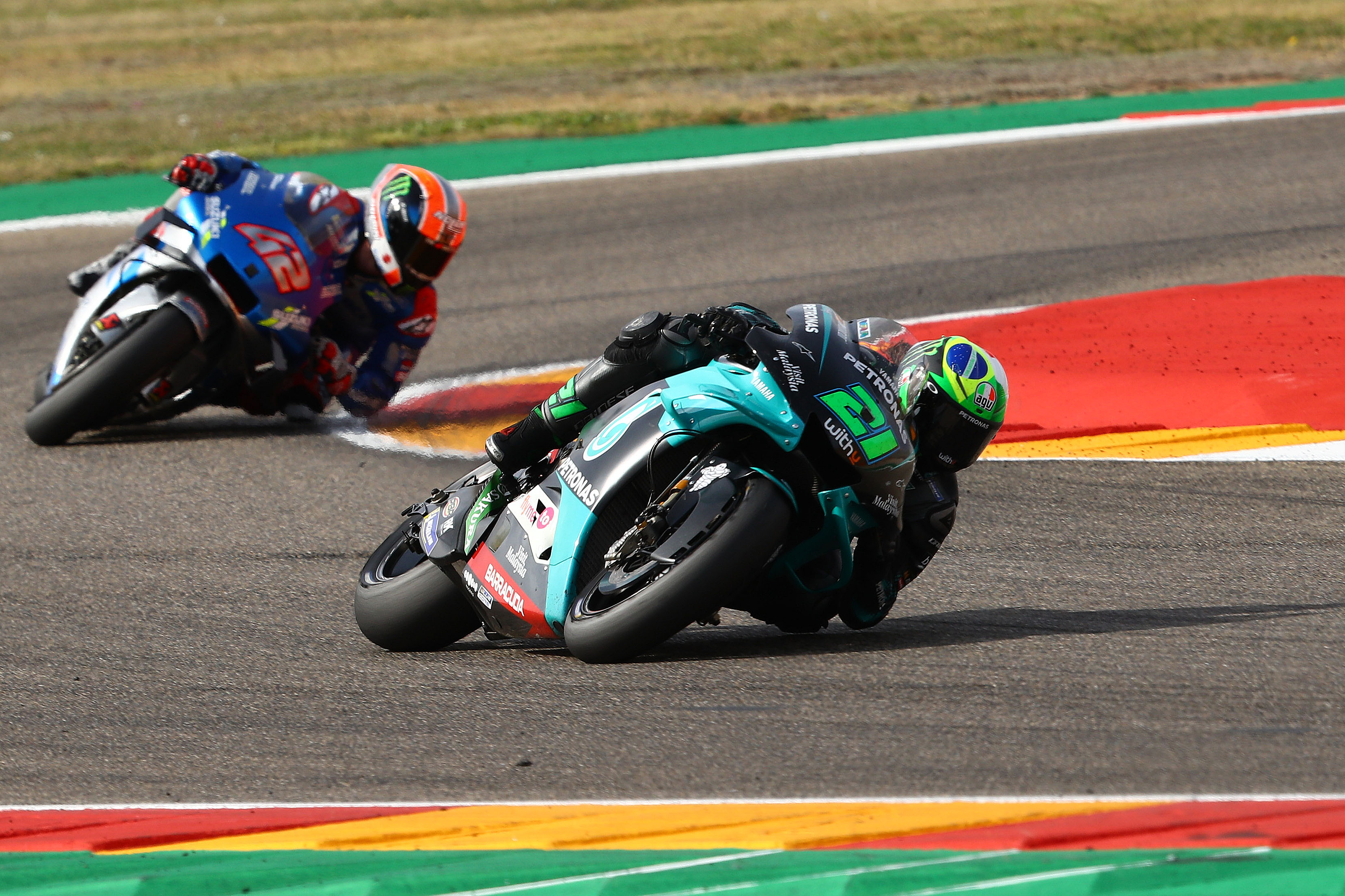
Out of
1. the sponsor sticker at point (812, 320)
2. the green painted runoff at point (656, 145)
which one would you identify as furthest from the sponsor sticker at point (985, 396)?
the green painted runoff at point (656, 145)

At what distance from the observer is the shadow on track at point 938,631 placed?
551 centimetres

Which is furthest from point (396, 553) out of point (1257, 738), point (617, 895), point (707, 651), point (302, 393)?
point (302, 393)

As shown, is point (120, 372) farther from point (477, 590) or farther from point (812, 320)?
point (812, 320)

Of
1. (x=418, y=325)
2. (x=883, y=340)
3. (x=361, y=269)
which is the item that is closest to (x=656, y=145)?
(x=418, y=325)

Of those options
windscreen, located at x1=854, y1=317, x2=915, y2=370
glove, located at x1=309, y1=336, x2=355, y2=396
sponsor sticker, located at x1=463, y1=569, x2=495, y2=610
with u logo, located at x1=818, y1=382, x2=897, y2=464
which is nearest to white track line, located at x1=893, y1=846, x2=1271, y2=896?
with u logo, located at x1=818, y1=382, x2=897, y2=464

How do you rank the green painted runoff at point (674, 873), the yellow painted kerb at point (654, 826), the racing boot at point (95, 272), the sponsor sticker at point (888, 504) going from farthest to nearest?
1. the racing boot at point (95, 272)
2. the sponsor sticker at point (888, 504)
3. the yellow painted kerb at point (654, 826)
4. the green painted runoff at point (674, 873)

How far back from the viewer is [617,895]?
149 inches

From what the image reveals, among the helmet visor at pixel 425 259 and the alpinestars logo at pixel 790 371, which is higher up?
the alpinestars logo at pixel 790 371

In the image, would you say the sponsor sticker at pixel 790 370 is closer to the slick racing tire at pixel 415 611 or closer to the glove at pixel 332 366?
the slick racing tire at pixel 415 611

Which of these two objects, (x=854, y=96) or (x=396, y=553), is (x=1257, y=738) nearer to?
(x=396, y=553)

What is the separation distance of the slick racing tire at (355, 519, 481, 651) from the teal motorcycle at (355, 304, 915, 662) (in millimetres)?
101

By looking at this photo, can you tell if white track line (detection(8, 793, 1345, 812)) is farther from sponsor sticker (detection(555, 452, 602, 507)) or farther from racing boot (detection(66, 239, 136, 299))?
racing boot (detection(66, 239, 136, 299))

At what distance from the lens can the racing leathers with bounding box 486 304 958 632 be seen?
16.9 ft

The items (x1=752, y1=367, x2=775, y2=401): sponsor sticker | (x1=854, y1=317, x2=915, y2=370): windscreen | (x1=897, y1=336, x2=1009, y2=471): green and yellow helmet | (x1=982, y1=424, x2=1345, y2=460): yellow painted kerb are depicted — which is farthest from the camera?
(x1=982, y1=424, x2=1345, y2=460): yellow painted kerb
